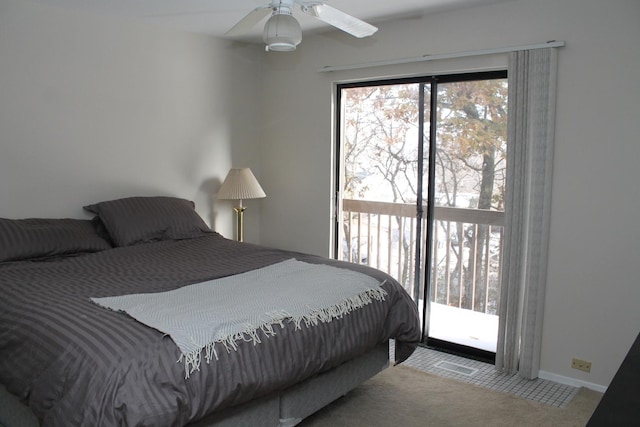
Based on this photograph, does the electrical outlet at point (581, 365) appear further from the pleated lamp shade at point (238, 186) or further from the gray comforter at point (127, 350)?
the pleated lamp shade at point (238, 186)

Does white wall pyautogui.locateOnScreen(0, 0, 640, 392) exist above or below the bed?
above

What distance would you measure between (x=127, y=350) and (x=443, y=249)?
249cm

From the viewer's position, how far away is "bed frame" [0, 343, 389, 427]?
2047 mm

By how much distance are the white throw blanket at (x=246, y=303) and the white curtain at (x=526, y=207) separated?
3.53 ft

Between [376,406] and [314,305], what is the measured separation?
859 mm

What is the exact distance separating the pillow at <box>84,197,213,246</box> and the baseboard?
8.20 feet

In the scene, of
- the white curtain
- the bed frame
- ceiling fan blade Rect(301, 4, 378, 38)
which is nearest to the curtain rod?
the white curtain

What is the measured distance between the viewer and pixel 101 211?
3.41 meters

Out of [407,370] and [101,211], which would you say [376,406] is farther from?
[101,211]

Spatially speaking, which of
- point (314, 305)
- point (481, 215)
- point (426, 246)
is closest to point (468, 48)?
point (481, 215)

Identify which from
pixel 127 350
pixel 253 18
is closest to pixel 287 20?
pixel 253 18

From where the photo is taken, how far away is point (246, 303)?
2.22 m

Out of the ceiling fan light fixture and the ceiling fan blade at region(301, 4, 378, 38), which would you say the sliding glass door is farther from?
the ceiling fan light fixture

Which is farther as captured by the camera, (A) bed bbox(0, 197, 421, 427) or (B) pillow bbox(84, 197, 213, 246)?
(B) pillow bbox(84, 197, 213, 246)
